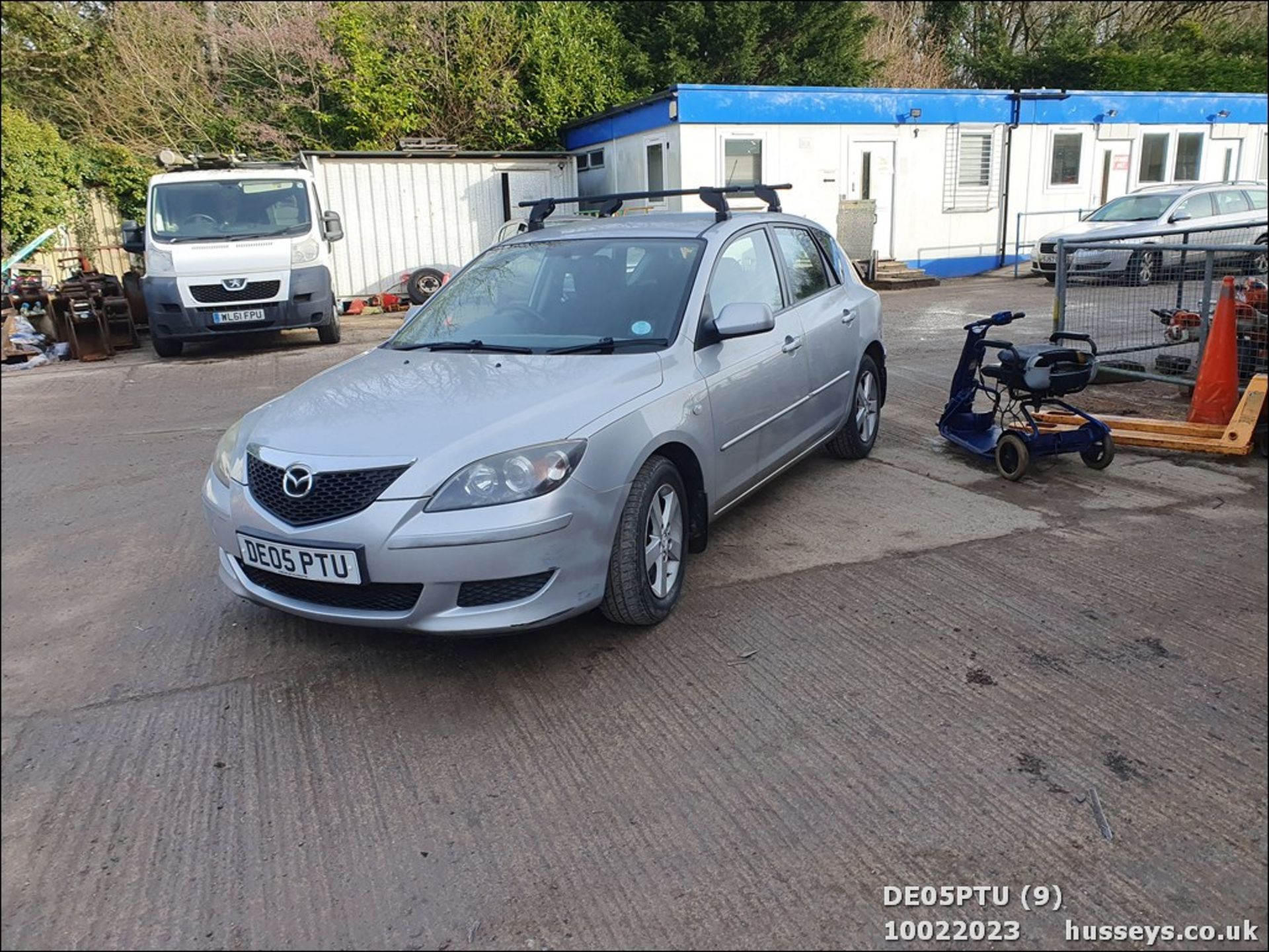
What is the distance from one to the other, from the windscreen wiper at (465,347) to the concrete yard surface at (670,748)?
4.18 feet

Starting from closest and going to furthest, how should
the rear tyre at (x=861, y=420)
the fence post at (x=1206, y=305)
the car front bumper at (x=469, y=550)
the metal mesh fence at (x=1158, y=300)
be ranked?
the car front bumper at (x=469, y=550) < the rear tyre at (x=861, y=420) < the metal mesh fence at (x=1158, y=300) < the fence post at (x=1206, y=305)

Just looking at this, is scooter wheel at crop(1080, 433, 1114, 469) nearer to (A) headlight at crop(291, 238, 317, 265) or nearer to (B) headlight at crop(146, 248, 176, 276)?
(A) headlight at crop(291, 238, 317, 265)

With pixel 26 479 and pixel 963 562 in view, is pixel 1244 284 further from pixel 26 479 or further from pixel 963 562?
pixel 26 479

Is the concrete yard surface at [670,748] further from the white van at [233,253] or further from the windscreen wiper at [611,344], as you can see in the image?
the white van at [233,253]

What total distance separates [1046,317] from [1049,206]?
8.97 metres

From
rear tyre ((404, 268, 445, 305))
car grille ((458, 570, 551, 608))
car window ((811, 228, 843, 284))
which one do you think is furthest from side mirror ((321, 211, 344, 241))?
car grille ((458, 570, 551, 608))

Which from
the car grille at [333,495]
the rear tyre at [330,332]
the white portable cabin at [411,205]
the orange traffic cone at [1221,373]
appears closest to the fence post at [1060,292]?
the orange traffic cone at [1221,373]

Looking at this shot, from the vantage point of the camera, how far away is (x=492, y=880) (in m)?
2.63

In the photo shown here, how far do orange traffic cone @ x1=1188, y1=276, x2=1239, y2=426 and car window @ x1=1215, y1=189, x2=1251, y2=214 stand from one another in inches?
486

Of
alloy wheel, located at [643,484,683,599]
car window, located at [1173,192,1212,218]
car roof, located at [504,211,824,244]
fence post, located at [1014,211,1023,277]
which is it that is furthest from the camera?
fence post, located at [1014,211,1023,277]

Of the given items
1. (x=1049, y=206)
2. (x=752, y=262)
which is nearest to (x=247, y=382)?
(x=752, y=262)

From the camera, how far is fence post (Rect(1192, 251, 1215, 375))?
7086 millimetres

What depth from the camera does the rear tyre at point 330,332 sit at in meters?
13.1

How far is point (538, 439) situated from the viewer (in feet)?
11.6
